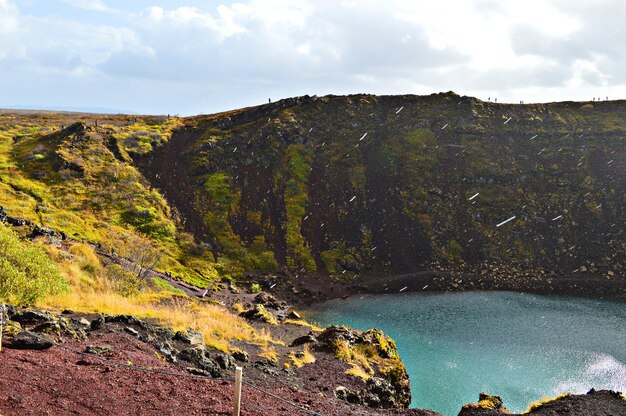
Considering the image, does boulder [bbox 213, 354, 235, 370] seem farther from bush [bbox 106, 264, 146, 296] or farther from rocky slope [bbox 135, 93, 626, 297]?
rocky slope [bbox 135, 93, 626, 297]

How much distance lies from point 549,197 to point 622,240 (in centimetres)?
1348

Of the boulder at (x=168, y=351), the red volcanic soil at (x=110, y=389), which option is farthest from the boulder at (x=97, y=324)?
the boulder at (x=168, y=351)

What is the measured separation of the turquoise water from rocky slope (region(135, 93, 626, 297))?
924cm

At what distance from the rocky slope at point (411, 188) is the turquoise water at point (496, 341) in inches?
364

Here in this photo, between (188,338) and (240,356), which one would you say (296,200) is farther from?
(188,338)

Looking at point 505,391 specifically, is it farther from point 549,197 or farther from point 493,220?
point 549,197

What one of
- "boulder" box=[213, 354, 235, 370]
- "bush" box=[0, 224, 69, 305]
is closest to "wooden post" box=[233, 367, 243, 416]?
"boulder" box=[213, 354, 235, 370]

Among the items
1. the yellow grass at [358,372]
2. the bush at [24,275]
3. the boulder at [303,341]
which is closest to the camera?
the bush at [24,275]

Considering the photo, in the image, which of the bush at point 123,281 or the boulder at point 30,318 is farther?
the bush at point 123,281

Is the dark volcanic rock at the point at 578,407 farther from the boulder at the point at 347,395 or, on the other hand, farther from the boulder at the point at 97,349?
the boulder at the point at 97,349

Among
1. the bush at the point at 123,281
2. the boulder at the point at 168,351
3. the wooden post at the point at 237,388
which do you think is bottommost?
the bush at the point at 123,281

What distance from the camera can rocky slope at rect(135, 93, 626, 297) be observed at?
74.1 m

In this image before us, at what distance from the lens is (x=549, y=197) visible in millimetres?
83938

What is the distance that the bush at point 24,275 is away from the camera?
25562 mm
